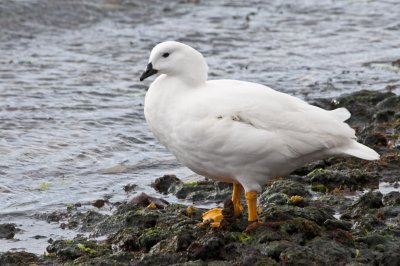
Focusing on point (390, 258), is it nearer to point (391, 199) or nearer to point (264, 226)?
point (264, 226)

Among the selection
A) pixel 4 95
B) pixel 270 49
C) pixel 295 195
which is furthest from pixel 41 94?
pixel 295 195

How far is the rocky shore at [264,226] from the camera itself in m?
5.85

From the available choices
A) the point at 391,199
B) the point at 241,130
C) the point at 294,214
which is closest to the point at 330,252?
the point at 294,214

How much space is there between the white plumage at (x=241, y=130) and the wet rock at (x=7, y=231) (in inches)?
53.8

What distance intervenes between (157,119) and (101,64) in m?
6.61

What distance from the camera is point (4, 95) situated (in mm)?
11219

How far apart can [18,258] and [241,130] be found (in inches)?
65.7

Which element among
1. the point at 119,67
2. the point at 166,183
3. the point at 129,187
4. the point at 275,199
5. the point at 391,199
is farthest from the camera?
the point at 119,67

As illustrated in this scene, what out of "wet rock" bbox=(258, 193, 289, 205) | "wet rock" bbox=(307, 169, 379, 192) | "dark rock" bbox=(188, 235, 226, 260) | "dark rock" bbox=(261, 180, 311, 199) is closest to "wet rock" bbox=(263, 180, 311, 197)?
"dark rock" bbox=(261, 180, 311, 199)

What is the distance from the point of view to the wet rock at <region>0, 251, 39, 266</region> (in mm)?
6137

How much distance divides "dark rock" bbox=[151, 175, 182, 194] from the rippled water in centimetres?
16

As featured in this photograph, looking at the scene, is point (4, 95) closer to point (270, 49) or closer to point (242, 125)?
point (270, 49)

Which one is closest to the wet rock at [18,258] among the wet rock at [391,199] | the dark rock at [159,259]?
the dark rock at [159,259]

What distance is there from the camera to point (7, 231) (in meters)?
6.98
